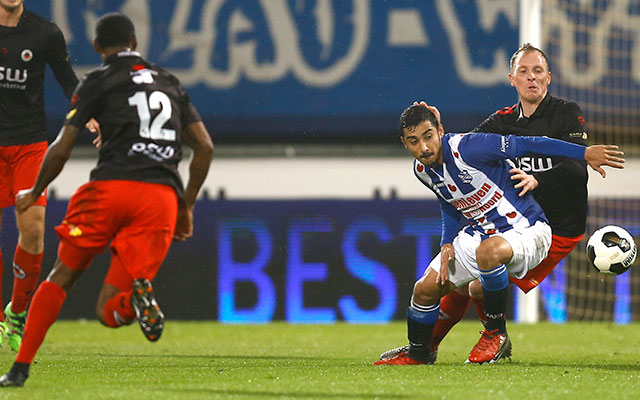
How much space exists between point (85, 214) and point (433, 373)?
182 cm

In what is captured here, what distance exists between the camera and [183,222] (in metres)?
4.61

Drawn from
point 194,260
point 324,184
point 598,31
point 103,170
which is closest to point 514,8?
point 598,31

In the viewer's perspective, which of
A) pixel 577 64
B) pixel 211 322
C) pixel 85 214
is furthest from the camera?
pixel 577 64

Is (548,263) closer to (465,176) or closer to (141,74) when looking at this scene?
(465,176)

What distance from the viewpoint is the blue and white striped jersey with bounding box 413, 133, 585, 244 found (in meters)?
5.51

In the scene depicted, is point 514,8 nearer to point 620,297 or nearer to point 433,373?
point 620,297

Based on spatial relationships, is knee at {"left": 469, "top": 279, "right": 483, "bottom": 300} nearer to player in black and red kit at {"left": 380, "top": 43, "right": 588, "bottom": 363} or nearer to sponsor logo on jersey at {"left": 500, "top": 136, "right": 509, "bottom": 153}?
player in black and red kit at {"left": 380, "top": 43, "right": 588, "bottom": 363}

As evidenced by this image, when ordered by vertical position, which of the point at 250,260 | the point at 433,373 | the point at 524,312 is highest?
the point at 433,373

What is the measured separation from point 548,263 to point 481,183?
828 millimetres

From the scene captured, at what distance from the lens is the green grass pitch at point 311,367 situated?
4.20 m

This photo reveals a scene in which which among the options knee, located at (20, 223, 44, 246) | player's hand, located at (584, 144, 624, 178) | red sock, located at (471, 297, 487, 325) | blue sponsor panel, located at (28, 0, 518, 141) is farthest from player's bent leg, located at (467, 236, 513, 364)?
blue sponsor panel, located at (28, 0, 518, 141)

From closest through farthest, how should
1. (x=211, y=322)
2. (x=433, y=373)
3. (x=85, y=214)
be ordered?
(x=85, y=214) → (x=433, y=373) → (x=211, y=322)

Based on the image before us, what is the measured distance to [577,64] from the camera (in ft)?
38.2

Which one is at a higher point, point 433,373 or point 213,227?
point 433,373
